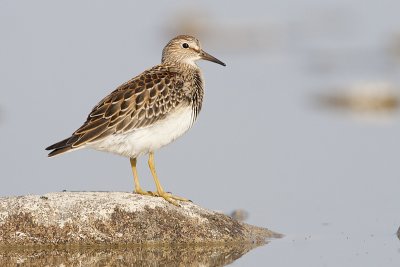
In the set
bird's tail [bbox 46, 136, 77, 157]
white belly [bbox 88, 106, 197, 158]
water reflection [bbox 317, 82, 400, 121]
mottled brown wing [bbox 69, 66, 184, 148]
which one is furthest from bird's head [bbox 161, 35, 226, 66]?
water reflection [bbox 317, 82, 400, 121]

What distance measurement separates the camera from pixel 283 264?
1270 centimetres

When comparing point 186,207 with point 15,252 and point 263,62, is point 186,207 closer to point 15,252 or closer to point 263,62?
point 15,252

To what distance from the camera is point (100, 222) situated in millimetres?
13078

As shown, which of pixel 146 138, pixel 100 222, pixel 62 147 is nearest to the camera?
pixel 100 222

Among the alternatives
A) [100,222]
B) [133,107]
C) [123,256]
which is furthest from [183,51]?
[123,256]

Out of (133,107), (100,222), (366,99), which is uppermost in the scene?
(366,99)

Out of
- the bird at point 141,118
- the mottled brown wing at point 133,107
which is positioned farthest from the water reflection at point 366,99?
the mottled brown wing at point 133,107

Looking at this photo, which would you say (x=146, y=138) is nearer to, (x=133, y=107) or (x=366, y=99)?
(x=133, y=107)

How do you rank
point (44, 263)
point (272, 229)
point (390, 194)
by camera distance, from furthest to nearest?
point (390, 194), point (272, 229), point (44, 263)

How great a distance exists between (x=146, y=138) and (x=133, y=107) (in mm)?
430

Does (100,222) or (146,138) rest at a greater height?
(146,138)

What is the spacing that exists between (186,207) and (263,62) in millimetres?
15134

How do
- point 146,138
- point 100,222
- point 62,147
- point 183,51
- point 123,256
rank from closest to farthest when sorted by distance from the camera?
point 123,256 < point 100,222 < point 62,147 < point 146,138 < point 183,51

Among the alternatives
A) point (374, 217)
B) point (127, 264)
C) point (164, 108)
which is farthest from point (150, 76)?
point (374, 217)
